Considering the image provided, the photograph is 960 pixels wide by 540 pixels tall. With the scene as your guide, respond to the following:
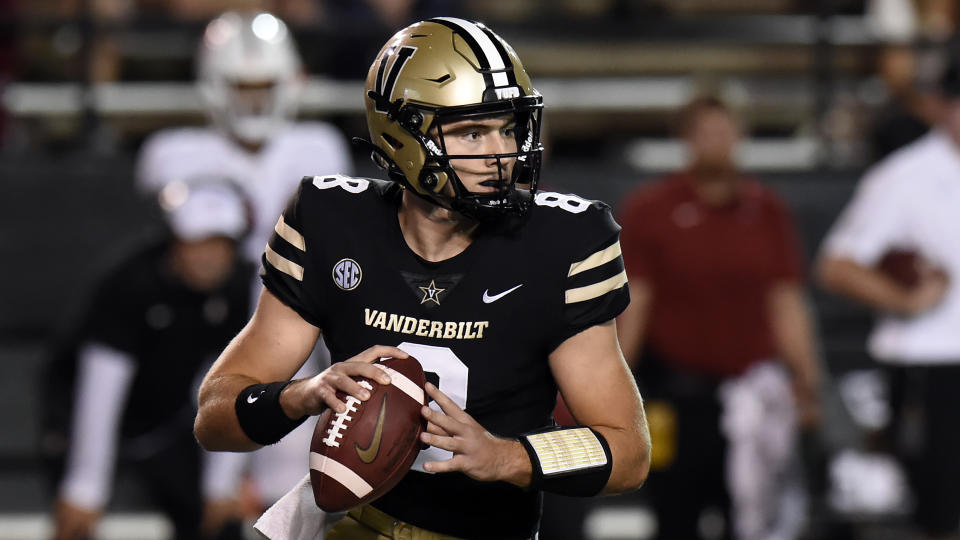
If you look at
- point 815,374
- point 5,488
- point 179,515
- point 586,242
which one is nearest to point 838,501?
point 815,374

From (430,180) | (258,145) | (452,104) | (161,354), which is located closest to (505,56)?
(452,104)

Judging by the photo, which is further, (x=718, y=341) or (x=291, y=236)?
(x=718, y=341)

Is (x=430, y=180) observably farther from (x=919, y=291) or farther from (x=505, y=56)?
(x=919, y=291)

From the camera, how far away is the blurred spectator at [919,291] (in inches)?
249

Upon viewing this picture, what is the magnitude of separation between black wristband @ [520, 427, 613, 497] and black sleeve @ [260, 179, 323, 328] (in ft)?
1.81

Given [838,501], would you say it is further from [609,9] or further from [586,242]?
[586,242]

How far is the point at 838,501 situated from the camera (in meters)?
7.18

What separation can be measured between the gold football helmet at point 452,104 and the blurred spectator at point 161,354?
8.34 feet

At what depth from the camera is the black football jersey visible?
3209mm

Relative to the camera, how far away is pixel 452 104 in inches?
127

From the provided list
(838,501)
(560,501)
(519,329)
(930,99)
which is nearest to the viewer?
(519,329)

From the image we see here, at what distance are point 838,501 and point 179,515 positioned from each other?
290 centimetres

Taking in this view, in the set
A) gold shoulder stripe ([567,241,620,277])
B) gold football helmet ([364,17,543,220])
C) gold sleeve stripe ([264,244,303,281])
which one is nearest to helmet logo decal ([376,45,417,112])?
gold football helmet ([364,17,543,220])

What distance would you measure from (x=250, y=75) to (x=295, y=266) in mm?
3686
